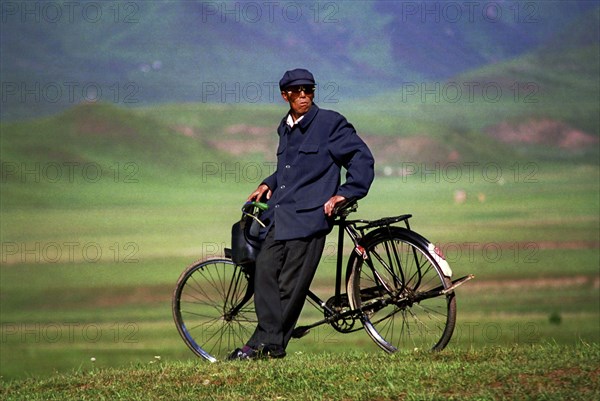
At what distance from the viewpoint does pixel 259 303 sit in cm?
687

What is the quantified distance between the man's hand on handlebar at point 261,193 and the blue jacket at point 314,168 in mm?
244

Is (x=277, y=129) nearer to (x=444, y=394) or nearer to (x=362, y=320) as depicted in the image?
(x=362, y=320)

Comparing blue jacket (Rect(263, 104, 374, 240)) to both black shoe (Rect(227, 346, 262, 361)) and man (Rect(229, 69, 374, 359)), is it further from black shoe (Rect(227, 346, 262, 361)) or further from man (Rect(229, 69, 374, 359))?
black shoe (Rect(227, 346, 262, 361))

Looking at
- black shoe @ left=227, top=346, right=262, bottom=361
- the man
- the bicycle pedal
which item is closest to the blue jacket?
the man

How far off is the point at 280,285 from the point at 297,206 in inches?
21.4

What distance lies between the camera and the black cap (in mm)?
6715

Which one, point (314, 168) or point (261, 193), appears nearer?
point (314, 168)

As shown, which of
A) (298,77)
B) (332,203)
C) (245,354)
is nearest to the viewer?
(332,203)

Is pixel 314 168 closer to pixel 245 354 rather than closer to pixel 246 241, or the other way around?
pixel 246 241

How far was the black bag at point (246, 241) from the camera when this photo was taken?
22.7 ft

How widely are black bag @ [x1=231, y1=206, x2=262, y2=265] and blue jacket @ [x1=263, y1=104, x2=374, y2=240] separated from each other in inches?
7.4

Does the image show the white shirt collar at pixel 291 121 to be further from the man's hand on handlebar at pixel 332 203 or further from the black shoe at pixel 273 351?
the black shoe at pixel 273 351

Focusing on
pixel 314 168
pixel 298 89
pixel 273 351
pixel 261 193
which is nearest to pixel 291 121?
pixel 298 89

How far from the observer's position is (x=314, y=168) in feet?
22.1
